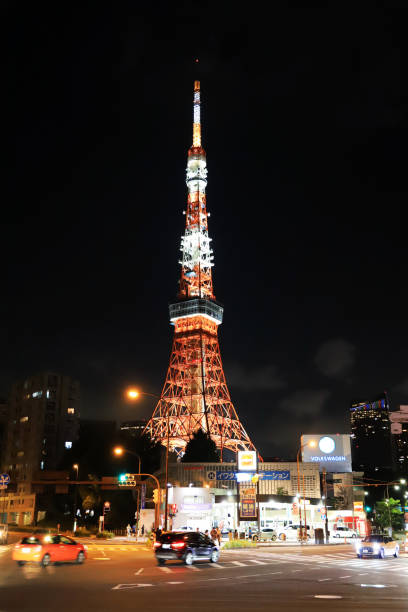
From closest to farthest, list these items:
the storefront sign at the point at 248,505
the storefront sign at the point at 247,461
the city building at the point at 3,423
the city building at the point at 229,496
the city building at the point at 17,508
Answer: the storefront sign at the point at 248,505 < the storefront sign at the point at 247,461 < the city building at the point at 229,496 < the city building at the point at 17,508 < the city building at the point at 3,423

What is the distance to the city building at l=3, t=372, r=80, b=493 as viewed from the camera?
96375 mm

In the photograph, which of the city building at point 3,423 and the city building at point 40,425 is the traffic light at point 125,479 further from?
the city building at point 3,423

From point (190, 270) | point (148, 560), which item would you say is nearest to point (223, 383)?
point (190, 270)

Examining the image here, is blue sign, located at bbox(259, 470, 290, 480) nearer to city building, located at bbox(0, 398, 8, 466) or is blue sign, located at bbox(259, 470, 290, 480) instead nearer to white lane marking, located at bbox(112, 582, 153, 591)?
white lane marking, located at bbox(112, 582, 153, 591)

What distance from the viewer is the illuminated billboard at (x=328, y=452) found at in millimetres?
73812

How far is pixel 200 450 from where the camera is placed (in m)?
78.6

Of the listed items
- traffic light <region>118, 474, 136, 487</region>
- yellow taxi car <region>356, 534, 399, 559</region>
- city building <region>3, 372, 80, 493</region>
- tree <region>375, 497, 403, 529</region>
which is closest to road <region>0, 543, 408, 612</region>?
yellow taxi car <region>356, 534, 399, 559</region>

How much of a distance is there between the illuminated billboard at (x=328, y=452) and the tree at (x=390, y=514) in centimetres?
627

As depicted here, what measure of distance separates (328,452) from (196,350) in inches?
1245

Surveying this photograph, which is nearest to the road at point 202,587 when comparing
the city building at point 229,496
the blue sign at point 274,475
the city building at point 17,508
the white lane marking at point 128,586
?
the white lane marking at point 128,586

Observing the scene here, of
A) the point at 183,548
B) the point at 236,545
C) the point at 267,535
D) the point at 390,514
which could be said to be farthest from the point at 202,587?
A: the point at 390,514

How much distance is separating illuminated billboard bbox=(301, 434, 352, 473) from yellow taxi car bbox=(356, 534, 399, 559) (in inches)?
1713

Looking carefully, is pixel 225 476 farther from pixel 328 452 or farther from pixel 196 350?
pixel 196 350

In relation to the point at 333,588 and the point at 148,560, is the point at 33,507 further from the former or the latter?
the point at 333,588
